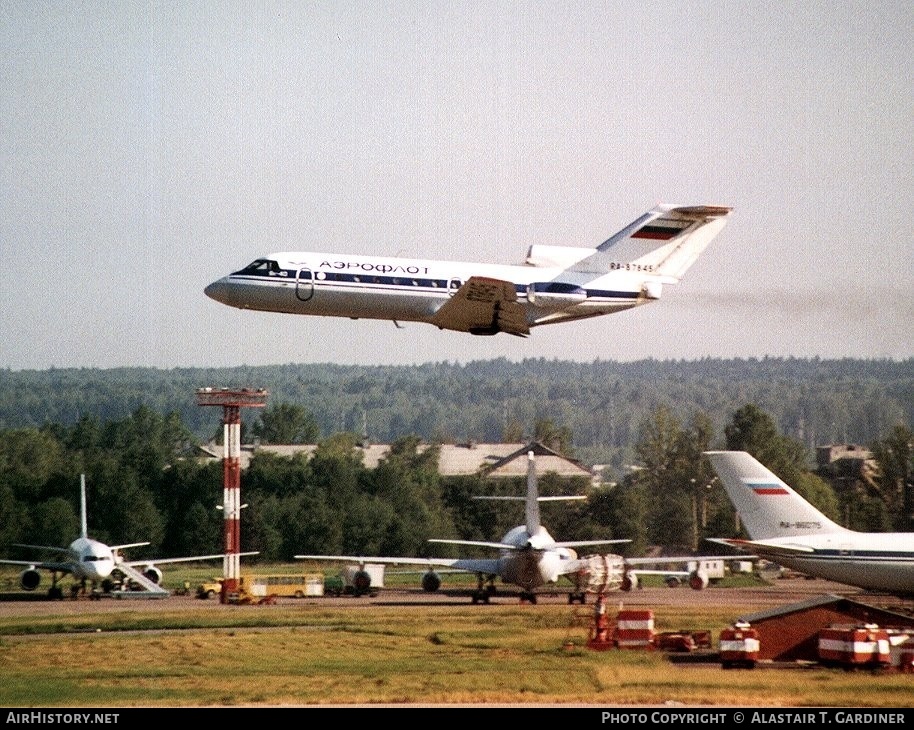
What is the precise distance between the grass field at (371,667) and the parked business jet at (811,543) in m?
4.03

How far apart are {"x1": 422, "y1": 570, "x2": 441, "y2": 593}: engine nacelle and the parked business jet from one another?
74.6ft

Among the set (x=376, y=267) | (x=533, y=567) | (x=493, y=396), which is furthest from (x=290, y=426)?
(x=376, y=267)

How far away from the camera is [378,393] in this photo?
111 metres

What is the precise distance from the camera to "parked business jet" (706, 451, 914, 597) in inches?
2144

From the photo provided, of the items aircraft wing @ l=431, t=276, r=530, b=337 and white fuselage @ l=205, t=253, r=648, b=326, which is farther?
white fuselage @ l=205, t=253, r=648, b=326

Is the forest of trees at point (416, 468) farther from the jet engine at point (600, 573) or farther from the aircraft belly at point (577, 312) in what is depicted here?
the aircraft belly at point (577, 312)

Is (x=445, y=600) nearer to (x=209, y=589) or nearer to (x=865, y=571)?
(x=209, y=589)

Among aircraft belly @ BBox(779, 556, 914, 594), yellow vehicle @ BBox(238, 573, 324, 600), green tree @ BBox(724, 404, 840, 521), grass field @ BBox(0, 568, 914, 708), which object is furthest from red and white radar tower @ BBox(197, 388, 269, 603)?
green tree @ BBox(724, 404, 840, 521)

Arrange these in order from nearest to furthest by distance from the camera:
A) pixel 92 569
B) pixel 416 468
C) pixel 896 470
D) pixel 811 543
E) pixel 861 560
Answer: pixel 861 560 → pixel 811 543 → pixel 92 569 → pixel 896 470 → pixel 416 468

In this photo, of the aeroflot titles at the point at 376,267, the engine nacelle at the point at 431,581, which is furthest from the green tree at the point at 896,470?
the aeroflot titles at the point at 376,267

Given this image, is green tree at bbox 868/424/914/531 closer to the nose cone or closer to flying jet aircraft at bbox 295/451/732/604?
flying jet aircraft at bbox 295/451/732/604
